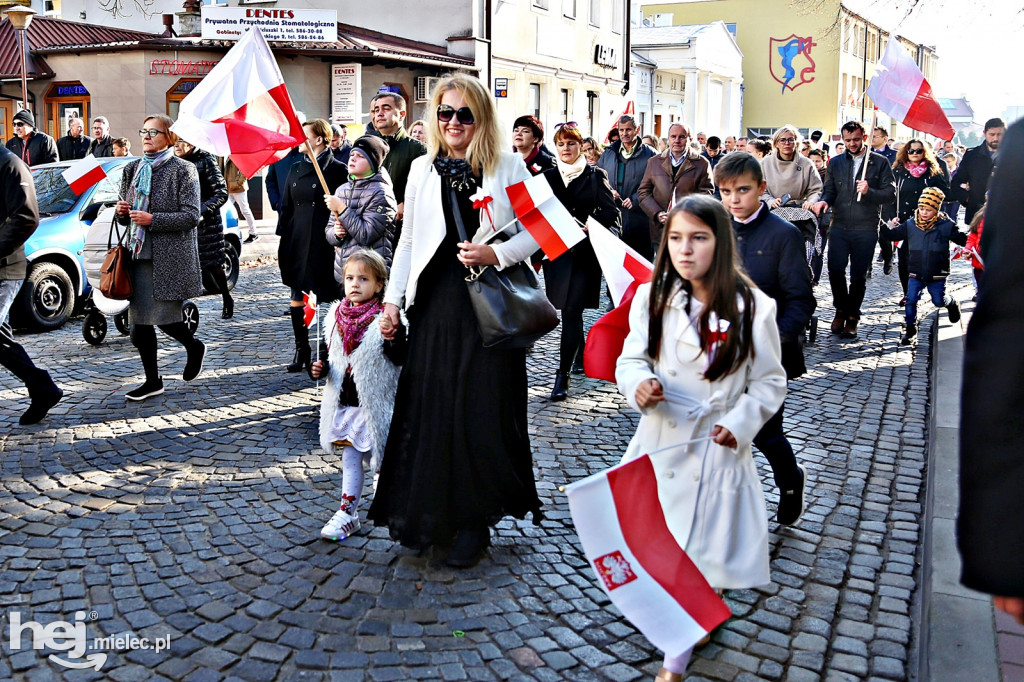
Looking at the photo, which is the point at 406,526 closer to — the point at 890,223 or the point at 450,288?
the point at 450,288

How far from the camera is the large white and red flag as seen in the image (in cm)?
384

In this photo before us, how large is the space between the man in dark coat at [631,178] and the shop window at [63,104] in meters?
16.9

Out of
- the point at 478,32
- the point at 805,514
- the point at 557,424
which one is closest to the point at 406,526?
the point at 805,514

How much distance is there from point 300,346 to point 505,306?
4.57 meters

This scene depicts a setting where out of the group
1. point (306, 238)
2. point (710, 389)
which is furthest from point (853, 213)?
point (710, 389)

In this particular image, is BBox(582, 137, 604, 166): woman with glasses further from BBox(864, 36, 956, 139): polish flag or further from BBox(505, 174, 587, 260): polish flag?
BBox(505, 174, 587, 260): polish flag

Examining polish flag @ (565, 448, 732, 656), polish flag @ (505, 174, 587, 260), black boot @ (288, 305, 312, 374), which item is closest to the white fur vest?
polish flag @ (505, 174, 587, 260)

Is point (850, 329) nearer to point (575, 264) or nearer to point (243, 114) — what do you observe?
point (575, 264)

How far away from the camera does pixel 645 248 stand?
11.3 m

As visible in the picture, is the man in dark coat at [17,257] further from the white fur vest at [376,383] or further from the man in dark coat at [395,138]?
the white fur vest at [376,383]

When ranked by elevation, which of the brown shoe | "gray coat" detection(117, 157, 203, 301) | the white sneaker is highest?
"gray coat" detection(117, 157, 203, 301)

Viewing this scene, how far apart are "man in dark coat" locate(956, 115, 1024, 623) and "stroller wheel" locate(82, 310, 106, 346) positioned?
8.99 m

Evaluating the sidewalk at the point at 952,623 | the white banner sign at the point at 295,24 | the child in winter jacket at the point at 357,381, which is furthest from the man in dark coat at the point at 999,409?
the white banner sign at the point at 295,24

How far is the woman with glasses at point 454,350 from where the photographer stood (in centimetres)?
433
